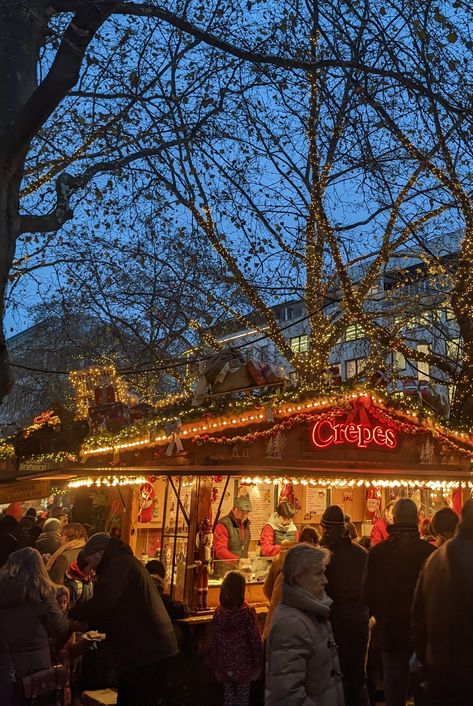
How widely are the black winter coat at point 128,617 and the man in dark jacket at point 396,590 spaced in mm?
1938

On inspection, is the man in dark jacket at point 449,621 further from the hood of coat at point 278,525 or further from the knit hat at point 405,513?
the hood of coat at point 278,525

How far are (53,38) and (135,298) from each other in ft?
49.0

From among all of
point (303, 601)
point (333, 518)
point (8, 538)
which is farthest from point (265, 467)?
point (303, 601)

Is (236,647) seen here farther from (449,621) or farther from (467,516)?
(467,516)

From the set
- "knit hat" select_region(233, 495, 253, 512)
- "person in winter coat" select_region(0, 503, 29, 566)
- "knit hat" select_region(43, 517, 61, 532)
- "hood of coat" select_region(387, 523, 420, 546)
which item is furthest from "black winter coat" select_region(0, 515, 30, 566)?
"knit hat" select_region(233, 495, 253, 512)

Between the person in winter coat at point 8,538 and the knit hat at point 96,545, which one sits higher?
the knit hat at point 96,545

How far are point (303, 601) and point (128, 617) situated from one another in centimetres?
153

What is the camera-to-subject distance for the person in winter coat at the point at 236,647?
6020 millimetres

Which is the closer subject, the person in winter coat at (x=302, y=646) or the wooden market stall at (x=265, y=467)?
the person in winter coat at (x=302, y=646)

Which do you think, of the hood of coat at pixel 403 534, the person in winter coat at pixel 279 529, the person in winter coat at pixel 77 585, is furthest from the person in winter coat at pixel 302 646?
the person in winter coat at pixel 279 529

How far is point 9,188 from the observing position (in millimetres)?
7082

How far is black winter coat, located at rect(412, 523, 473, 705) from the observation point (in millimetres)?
3824

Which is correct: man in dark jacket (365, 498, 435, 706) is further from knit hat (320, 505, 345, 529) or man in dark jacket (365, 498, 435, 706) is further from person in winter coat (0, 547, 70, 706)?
person in winter coat (0, 547, 70, 706)

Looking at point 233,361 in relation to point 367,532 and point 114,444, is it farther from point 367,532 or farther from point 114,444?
point 367,532
